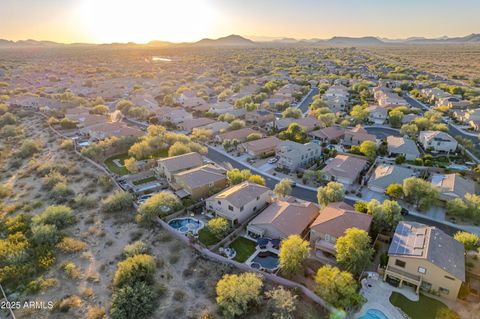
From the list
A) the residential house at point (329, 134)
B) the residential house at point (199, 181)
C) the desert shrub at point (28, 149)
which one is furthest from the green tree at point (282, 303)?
the desert shrub at point (28, 149)

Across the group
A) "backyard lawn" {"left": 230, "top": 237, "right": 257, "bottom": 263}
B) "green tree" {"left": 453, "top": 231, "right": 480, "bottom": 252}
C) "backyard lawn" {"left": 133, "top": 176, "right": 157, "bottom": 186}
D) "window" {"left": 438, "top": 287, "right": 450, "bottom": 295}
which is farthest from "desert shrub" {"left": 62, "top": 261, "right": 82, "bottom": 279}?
"green tree" {"left": 453, "top": 231, "right": 480, "bottom": 252}

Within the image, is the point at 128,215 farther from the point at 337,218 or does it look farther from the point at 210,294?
the point at 337,218

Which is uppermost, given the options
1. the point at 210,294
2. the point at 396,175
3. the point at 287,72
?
the point at 287,72

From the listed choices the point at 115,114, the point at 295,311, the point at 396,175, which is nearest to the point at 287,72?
the point at 115,114

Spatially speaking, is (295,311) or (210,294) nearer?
(295,311)

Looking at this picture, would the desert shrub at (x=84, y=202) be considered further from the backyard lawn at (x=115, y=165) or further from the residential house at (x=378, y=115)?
the residential house at (x=378, y=115)

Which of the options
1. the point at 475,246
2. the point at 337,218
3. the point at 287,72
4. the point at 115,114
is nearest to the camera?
the point at 475,246
